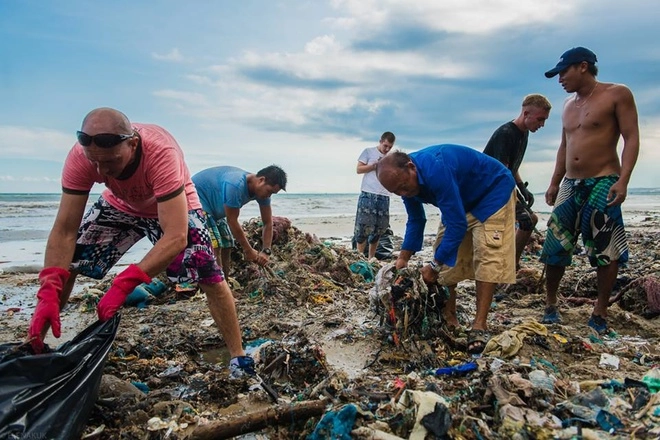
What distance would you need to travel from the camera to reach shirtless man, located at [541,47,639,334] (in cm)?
400

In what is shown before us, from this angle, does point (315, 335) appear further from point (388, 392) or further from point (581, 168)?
point (581, 168)

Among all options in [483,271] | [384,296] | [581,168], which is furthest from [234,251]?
[581,168]

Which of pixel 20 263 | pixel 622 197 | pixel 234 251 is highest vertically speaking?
pixel 622 197

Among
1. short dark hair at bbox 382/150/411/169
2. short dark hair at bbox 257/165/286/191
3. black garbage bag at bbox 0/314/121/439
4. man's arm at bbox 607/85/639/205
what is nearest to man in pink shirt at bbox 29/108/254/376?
black garbage bag at bbox 0/314/121/439

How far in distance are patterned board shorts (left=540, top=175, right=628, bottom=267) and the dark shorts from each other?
12.2 feet

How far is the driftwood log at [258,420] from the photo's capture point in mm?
2260

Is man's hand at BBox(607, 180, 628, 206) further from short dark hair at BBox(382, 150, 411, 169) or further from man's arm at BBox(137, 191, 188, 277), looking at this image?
man's arm at BBox(137, 191, 188, 277)

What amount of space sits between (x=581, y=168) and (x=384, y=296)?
6.58 feet

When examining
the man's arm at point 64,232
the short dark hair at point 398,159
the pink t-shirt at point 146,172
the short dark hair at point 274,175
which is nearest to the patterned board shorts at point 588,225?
the short dark hair at point 398,159

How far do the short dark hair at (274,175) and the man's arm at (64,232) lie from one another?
2199 millimetres

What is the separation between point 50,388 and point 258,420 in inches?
36.7

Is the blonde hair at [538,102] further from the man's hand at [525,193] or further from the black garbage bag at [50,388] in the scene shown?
the black garbage bag at [50,388]

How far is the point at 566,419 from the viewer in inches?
90.9

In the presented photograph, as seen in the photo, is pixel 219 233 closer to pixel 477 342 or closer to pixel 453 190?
pixel 453 190
